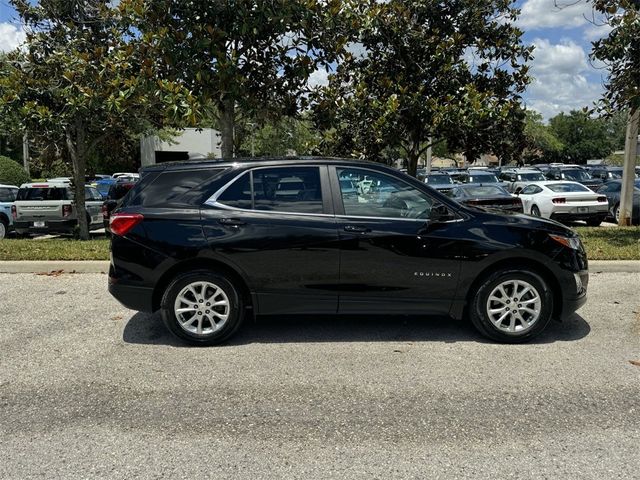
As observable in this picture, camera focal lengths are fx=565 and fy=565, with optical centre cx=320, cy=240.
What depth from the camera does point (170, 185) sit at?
207 inches

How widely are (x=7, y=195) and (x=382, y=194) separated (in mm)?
14053

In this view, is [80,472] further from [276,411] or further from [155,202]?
[155,202]

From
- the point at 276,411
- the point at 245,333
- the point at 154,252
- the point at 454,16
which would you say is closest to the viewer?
the point at 276,411

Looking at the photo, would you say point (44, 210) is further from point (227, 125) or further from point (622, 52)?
point (622, 52)

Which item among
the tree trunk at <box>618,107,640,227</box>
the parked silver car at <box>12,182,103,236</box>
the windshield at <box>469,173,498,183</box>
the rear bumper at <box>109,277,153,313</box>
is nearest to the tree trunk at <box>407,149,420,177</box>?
Result: the tree trunk at <box>618,107,640,227</box>

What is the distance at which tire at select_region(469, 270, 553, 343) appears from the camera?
5.18 m

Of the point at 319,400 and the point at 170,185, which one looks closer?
the point at 319,400

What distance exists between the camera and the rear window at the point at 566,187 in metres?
16.3

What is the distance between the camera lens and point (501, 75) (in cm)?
1104

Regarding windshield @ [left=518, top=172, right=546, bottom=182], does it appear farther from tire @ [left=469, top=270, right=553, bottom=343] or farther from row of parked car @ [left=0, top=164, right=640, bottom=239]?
tire @ [left=469, top=270, right=553, bottom=343]

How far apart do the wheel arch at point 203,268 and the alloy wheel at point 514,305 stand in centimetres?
223

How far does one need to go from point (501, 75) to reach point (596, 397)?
8343 millimetres

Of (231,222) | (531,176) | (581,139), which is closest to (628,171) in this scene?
(231,222)

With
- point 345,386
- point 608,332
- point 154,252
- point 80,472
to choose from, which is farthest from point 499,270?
point 80,472
